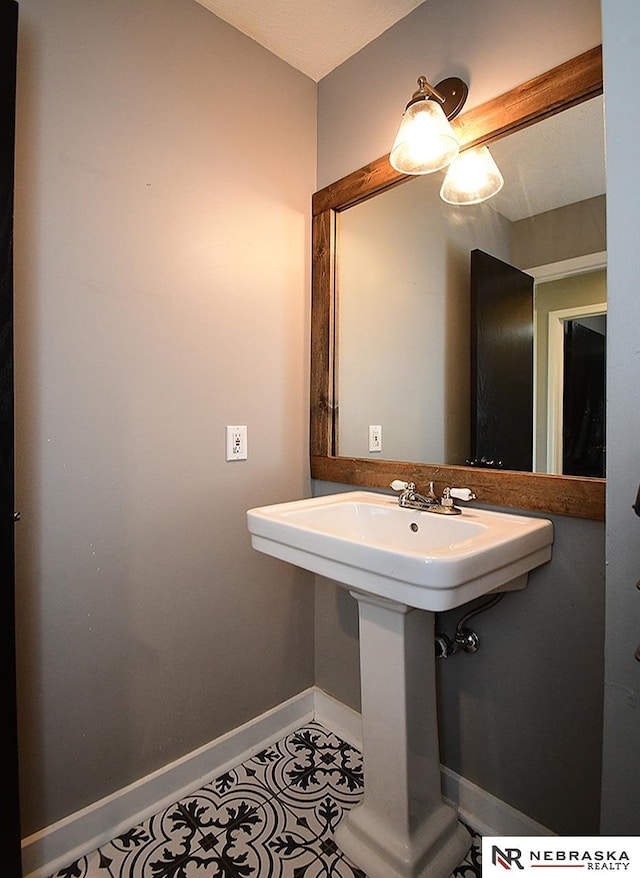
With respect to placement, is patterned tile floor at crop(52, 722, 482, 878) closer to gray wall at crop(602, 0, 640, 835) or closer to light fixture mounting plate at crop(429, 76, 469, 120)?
gray wall at crop(602, 0, 640, 835)

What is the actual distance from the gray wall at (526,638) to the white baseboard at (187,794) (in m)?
0.05

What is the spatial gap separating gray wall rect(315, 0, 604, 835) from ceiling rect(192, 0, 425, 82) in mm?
61

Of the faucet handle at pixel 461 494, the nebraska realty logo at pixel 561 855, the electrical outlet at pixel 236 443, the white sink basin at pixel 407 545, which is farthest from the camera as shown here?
the electrical outlet at pixel 236 443

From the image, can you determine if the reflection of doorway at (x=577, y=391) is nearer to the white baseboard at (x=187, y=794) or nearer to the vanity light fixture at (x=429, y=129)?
the vanity light fixture at (x=429, y=129)

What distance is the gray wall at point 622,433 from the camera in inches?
29.2

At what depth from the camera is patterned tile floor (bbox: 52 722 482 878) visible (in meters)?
1.14

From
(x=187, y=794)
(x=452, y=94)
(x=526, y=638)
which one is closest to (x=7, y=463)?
(x=187, y=794)

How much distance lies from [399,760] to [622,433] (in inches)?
37.3

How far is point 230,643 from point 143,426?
0.77 meters

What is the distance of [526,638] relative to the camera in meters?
1.19

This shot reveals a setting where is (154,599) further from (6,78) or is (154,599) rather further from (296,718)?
(6,78)

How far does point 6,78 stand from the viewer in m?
0.99

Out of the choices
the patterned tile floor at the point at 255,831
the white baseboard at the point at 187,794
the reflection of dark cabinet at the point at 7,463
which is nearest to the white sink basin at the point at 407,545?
the reflection of dark cabinet at the point at 7,463

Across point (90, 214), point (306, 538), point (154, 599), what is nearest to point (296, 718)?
point (154, 599)
